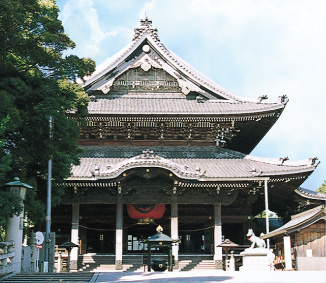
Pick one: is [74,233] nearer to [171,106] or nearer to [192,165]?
[192,165]

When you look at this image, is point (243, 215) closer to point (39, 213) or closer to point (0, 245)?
point (39, 213)

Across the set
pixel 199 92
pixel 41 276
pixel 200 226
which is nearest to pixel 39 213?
pixel 41 276

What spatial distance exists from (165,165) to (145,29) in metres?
11.0

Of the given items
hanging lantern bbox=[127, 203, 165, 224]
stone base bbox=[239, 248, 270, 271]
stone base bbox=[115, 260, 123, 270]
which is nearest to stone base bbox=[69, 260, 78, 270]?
stone base bbox=[115, 260, 123, 270]

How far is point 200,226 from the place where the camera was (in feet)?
93.2

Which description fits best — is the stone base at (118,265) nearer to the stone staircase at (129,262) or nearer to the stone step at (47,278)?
the stone staircase at (129,262)

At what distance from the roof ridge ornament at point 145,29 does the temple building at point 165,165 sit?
88 mm

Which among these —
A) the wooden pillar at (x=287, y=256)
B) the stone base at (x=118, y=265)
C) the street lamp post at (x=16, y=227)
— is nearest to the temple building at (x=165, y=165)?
the stone base at (x=118, y=265)

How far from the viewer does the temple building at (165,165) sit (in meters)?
24.6

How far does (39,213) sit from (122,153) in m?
10.9

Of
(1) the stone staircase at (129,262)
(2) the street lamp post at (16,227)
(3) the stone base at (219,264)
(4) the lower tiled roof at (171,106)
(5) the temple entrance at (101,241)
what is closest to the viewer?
(2) the street lamp post at (16,227)

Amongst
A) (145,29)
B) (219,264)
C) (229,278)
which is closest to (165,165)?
(219,264)

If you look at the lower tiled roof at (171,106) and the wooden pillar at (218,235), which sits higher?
the lower tiled roof at (171,106)

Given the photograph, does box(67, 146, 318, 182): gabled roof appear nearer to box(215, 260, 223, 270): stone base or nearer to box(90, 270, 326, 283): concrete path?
box(215, 260, 223, 270): stone base
